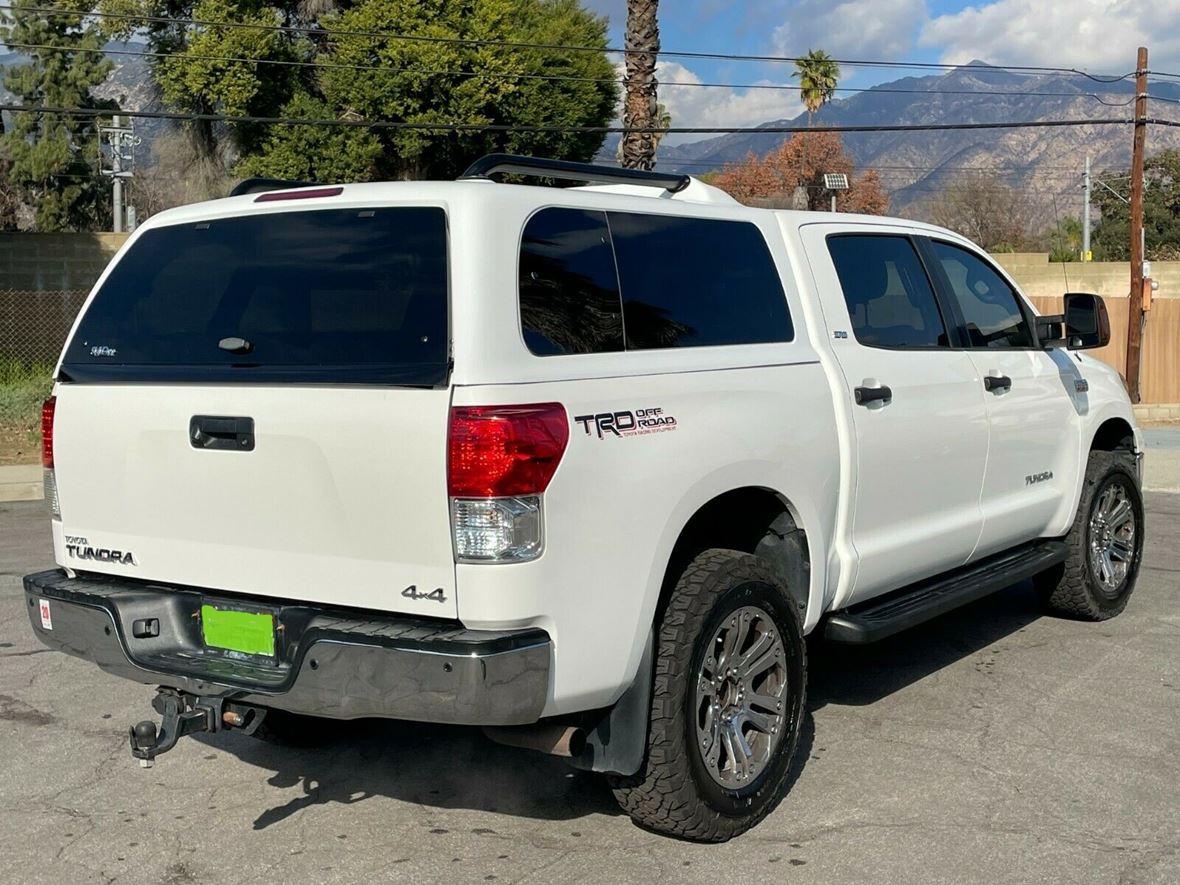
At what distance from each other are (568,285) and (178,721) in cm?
173

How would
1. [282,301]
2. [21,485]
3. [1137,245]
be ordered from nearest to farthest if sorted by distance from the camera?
[282,301] → [21,485] → [1137,245]

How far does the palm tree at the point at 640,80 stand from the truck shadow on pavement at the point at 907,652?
505 inches

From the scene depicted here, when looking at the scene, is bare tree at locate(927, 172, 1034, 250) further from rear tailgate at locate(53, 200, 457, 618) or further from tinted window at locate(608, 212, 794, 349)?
rear tailgate at locate(53, 200, 457, 618)

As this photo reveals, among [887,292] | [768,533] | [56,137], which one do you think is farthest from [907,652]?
[56,137]

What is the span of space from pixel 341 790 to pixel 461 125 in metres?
28.2

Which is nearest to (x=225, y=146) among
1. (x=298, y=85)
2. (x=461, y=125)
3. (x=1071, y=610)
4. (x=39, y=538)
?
(x=298, y=85)

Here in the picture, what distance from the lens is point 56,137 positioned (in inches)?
2140

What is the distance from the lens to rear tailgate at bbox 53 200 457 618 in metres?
3.62

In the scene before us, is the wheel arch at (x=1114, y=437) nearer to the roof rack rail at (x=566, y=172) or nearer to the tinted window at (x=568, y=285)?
the roof rack rail at (x=566, y=172)

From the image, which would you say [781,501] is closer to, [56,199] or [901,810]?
[901,810]

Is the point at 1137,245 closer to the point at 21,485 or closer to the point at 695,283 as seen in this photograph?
the point at 21,485

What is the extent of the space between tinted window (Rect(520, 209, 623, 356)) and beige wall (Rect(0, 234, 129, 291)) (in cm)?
2353

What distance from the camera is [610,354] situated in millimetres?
3945

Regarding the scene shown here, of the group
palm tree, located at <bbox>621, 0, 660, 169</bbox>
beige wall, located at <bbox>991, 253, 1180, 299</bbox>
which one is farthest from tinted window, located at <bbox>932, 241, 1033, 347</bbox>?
beige wall, located at <bbox>991, 253, 1180, 299</bbox>
